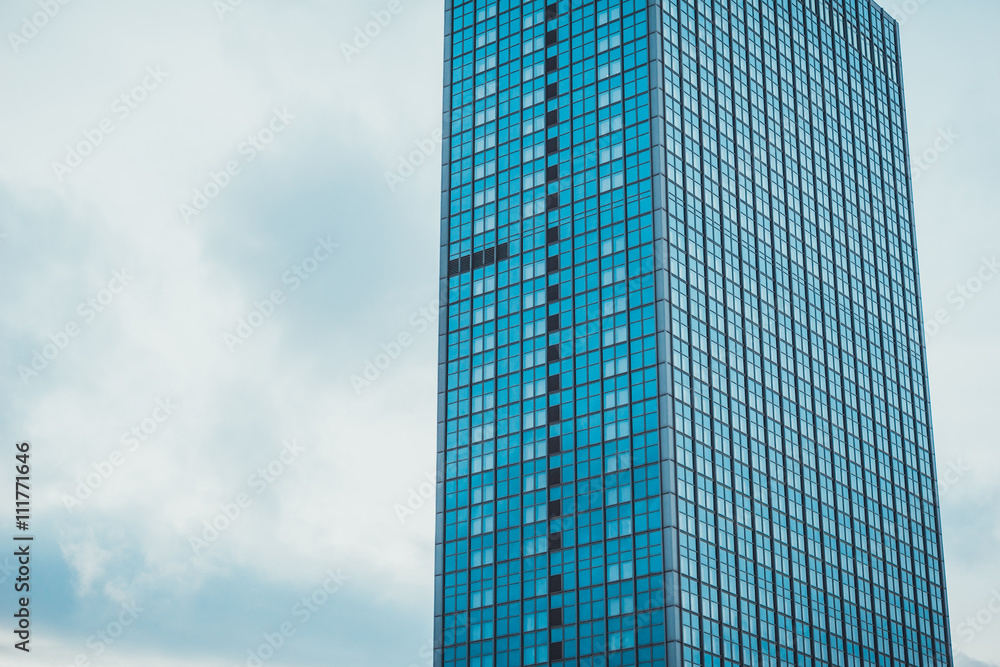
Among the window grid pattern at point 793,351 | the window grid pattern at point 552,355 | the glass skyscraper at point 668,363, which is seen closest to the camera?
the window grid pattern at point 552,355

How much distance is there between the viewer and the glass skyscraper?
126188 millimetres

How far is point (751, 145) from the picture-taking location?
151375 millimetres

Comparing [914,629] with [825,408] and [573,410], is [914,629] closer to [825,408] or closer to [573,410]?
[825,408]

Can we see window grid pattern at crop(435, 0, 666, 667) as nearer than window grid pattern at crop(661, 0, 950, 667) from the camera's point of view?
Yes

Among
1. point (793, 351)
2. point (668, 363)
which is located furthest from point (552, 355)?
point (793, 351)

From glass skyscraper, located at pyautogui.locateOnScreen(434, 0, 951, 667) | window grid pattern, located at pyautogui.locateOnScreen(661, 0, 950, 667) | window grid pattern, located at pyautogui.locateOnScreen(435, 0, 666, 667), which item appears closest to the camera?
window grid pattern, located at pyautogui.locateOnScreen(435, 0, 666, 667)

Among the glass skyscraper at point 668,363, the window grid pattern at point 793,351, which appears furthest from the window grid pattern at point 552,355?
the window grid pattern at point 793,351

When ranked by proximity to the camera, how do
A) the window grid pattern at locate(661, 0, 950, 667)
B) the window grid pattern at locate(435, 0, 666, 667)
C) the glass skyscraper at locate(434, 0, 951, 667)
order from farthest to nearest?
the window grid pattern at locate(661, 0, 950, 667), the glass skyscraper at locate(434, 0, 951, 667), the window grid pattern at locate(435, 0, 666, 667)

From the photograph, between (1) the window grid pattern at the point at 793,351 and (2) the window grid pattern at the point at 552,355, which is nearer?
(2) the window grid pattern at the point at 552,355

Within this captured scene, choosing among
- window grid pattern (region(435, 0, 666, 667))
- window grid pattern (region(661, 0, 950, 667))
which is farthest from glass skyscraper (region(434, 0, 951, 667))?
window grid pattern (region(661, 0, 950, 667))

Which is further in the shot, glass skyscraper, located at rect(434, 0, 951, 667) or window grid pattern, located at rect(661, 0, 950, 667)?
window grid pattern, located at rect(661, 0, 950, 667)

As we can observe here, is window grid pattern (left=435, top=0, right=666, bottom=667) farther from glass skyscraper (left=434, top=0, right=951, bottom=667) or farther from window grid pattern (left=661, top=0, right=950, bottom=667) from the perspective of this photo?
window grid pattern (left=661, top=0, right=950, bottom=667)

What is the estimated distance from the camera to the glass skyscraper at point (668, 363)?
126 metres

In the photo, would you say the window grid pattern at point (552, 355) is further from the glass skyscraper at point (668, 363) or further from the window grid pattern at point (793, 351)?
the window grid pattern at point (793, 351)
